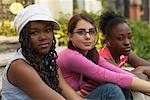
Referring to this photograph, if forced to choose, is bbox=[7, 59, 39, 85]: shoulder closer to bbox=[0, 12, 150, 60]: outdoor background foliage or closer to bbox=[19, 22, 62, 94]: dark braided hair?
bbox=[19, 22, 62, 94]: dark braided hair

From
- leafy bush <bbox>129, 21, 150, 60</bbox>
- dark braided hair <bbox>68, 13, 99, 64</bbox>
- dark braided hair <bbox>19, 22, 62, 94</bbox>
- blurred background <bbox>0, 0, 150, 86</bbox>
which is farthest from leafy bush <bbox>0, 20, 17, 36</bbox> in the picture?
dark braided hair <bbox>19, 22, 62, 94</bbox>

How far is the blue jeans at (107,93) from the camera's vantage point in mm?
3264

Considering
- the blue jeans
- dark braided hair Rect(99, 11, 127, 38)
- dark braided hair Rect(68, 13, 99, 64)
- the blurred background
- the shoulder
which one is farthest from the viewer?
the blurred background

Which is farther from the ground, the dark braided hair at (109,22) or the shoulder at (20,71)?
the dark braided hair at (109,22)

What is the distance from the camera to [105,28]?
13.4 ft

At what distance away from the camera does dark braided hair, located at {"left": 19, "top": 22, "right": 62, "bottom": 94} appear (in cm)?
280

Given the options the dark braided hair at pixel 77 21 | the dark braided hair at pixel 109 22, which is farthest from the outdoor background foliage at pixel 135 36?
the dark braided hair at pixel 77 21

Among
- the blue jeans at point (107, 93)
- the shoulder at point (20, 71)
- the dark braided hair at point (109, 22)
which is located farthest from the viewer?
the dark braided hair at point (109, 22)

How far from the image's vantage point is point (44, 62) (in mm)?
2994

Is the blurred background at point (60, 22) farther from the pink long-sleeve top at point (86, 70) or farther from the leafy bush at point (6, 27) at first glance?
the pink long-sleeve top at point (86, 70)

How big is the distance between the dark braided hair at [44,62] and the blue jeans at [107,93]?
421 mm

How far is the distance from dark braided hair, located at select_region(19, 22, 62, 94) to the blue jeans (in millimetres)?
421

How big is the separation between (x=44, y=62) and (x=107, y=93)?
63 cm

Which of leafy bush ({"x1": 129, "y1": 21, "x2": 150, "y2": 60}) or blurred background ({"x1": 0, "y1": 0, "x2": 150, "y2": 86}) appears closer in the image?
blurred background ({"x1": 0, "y1": 0, "x2": 150, "y2": 86})
